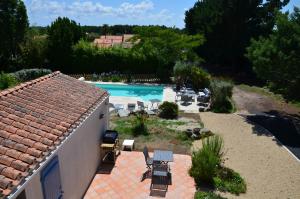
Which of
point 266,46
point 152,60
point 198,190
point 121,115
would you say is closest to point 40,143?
point 198,190

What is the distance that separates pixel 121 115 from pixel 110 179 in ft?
30.9

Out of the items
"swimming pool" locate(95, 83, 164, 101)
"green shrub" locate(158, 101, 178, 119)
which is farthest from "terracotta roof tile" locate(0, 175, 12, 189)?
"swimming pool" locate(95, 83, 164, 101)

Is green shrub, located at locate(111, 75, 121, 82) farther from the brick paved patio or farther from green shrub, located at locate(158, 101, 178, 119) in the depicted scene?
the brick paved patio

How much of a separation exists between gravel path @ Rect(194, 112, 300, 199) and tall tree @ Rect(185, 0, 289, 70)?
20462 mm

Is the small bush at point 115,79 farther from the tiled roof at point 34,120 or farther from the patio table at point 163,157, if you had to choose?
the patio table at point 163,157

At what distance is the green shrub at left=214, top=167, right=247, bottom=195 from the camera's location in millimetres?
13680

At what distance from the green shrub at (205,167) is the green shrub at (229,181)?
0.35m

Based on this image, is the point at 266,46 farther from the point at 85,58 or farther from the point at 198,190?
the point at 85,58

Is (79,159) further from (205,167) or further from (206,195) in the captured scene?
(205,167)

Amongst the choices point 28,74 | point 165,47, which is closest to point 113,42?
point 165,47

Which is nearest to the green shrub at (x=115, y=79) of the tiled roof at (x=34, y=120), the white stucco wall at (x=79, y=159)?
the white stucco wall at (x=79, y=159)

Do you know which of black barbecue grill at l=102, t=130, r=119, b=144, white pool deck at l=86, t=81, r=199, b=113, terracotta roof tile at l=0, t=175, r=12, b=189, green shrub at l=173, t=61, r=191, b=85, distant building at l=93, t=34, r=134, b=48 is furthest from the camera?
distant building at l=93, t=34, r=134, b=48

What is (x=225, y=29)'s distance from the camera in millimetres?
42000

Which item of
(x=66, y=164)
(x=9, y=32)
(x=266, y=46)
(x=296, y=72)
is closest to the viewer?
(x=66, y=164)
